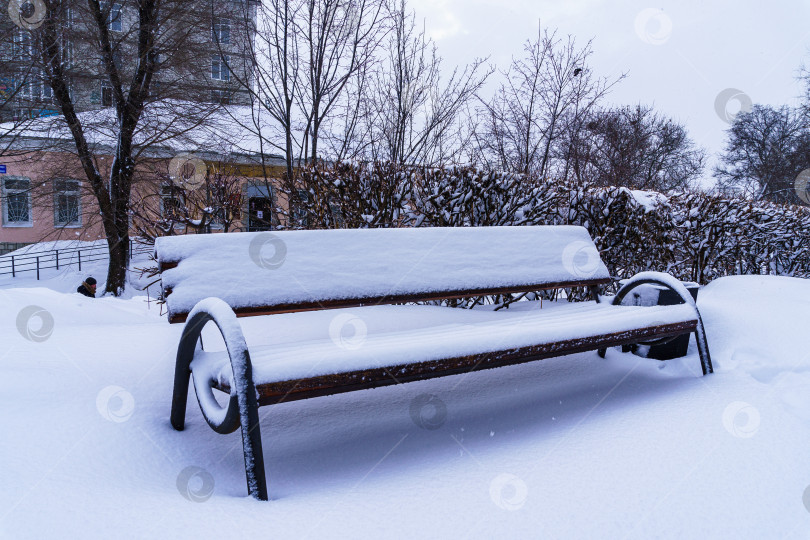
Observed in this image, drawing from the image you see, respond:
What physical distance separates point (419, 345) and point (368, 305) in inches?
33.4

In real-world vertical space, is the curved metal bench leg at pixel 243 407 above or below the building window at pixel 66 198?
below

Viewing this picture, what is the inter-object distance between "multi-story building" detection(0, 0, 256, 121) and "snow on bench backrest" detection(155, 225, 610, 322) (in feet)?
21.9

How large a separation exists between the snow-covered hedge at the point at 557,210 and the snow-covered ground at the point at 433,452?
1.80 metres

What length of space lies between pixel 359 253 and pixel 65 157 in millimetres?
11806

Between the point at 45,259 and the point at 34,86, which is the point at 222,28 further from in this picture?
the point at 45,259

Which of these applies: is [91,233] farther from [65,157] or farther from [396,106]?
[396,106]

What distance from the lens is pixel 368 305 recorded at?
2686mm

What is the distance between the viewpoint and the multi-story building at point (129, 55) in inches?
337

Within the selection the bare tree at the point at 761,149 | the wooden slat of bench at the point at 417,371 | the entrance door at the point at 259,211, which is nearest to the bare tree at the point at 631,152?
the bare tree at the point at 761,149

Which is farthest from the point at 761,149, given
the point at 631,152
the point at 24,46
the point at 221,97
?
the point at 24,46

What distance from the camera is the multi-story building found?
8555mm

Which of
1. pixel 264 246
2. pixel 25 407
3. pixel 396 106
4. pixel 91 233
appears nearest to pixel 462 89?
pixel 396 106

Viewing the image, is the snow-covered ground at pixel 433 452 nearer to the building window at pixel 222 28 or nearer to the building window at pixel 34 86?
the building window at pixel 222 28

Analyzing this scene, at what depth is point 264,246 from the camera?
252cm
